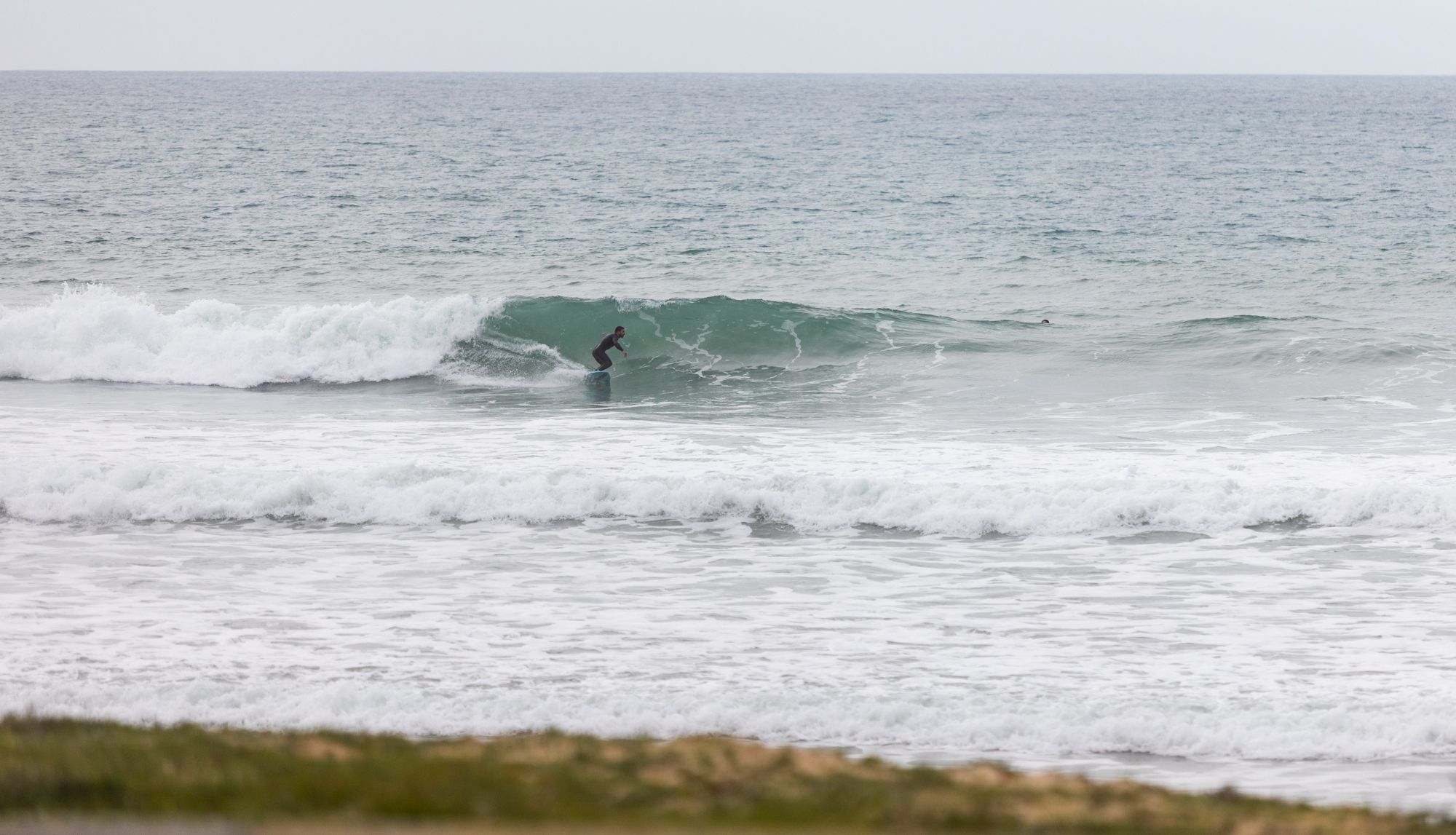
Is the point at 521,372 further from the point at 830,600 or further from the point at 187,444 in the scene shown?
the point at 830,600

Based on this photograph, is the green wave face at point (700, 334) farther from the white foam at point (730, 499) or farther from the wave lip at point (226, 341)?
the white foam at point (730, 499)

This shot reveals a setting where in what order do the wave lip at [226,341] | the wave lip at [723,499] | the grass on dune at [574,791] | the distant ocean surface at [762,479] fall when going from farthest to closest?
the wave lip at [226,341] < the wave lip at [723,499] < the distant ocean surface at [762,479] < the grass on dune at [574,791]

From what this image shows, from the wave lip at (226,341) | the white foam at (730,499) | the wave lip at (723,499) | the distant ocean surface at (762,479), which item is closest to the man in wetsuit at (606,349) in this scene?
the distant ocean surface at (762,479)

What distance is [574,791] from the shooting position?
4934 mm

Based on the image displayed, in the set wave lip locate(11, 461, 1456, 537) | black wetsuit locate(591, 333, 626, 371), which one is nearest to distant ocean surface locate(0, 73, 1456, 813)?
wave lip locate(11, 461, 1456, 537)

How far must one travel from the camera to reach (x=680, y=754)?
5.74 metres

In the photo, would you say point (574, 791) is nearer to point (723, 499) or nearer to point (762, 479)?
point (723, 499)

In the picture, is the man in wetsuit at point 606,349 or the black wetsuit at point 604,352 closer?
the man in wetsuit at point 606,349

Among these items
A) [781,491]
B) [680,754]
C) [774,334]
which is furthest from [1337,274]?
[680,754]

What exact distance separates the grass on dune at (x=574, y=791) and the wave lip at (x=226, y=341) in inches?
780

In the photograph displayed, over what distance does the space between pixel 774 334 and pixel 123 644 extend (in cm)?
1871

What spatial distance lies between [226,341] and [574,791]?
2289 centimetres

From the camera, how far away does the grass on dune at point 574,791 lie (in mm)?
4586

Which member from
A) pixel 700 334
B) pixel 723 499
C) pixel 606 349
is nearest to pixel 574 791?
pixel 723 499
